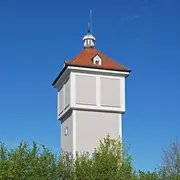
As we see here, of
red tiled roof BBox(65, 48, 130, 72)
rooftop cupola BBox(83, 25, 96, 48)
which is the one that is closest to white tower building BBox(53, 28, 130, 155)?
red tiled roof BBox(65, 48, 130, 72)

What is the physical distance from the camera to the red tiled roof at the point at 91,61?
125 feet

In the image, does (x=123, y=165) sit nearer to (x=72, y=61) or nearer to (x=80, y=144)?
(x=80, y=144)

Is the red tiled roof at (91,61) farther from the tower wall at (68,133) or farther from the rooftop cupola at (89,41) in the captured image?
the tower wall at (68,133)

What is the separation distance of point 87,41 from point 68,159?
12195 mm

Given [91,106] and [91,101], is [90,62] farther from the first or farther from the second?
[91,106]

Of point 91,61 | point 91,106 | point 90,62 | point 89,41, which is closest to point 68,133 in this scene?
point 91,106

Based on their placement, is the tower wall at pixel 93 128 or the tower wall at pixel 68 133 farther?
the tower wall at pixel 68 133

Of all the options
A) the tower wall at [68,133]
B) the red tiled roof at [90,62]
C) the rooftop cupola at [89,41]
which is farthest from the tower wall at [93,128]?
the rooftop cupola at [89,41]

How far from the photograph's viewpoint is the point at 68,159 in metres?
33.5

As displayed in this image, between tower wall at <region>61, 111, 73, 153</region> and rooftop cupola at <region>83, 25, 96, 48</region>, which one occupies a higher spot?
rooftop cupola at <region>83, 25, 96, 48</region>

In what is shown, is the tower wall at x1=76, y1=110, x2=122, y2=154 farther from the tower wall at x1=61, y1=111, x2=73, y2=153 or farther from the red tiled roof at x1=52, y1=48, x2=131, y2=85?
the red tiled roof at x1=52, y1=48, x2=131, y2=85

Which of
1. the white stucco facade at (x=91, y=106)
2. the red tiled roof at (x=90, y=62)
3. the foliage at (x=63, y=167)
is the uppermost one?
the red tiled roof at (x=90, y=62)

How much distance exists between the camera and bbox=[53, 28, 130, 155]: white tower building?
37062 mm

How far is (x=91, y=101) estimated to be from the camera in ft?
124
